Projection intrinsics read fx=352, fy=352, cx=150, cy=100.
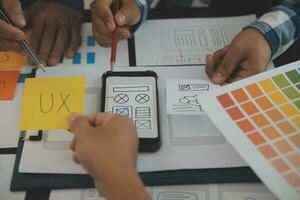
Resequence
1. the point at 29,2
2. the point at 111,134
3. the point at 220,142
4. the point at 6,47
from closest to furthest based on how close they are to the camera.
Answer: the point at 111,134 < the point at 220,142 < the point at 6,47 < the point at 29,2

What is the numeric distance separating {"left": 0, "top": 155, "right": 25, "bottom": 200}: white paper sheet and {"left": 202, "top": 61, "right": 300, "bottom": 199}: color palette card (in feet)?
1.07

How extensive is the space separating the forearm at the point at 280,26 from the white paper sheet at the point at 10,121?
0.47 m

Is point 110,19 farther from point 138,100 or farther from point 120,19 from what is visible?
point 138,100

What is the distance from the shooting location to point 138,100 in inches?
24.4

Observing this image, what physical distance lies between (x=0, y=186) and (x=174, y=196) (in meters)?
0.27

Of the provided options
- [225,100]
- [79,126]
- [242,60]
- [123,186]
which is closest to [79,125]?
[79,126]

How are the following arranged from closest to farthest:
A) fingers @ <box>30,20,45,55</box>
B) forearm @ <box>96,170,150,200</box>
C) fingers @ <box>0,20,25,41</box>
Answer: forearm @ <box>96,170,150,200</box> < fingers @ <box>0,20,25,41</box> < fingers @ <box>30,20,45,55</box>

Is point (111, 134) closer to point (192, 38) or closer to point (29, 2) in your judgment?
point (192, 38)

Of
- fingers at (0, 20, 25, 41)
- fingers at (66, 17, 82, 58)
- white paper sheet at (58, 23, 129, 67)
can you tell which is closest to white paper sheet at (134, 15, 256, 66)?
white paper sheet at (58, 23, 129, 67)

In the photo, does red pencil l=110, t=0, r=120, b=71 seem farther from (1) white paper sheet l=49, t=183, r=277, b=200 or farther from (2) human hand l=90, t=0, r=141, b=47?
(1) white paper sheet l=49, t=183, r=277, b=200

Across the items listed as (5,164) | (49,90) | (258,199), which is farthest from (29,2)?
(258,199)

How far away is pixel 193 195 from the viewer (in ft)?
1.78

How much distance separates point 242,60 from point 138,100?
0.71ft

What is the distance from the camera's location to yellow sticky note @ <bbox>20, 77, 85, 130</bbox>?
61 centimetres
